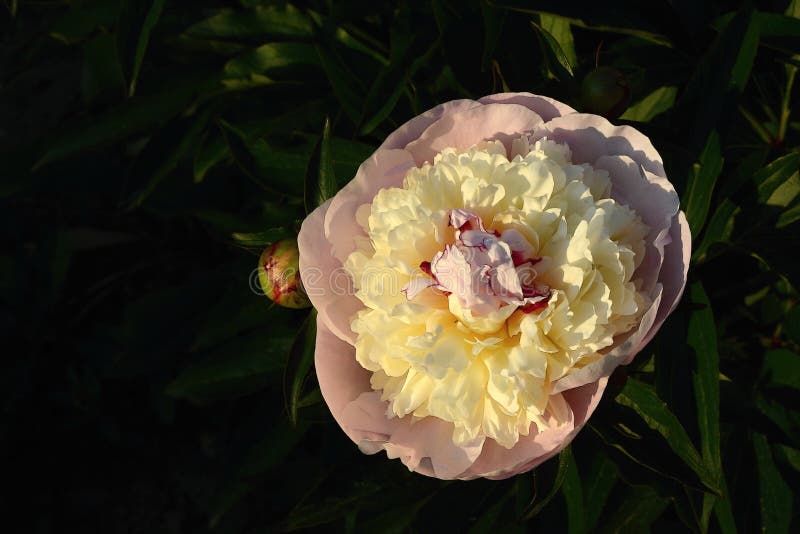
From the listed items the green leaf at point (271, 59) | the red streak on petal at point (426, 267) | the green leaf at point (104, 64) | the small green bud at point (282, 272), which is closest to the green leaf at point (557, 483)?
the red streak on petal at point (426, 267)

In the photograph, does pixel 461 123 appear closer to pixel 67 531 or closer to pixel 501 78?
pixel 501 78

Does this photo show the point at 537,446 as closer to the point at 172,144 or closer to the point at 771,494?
the point at 771,494

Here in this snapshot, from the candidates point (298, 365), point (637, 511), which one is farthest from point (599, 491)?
point (298, 365)

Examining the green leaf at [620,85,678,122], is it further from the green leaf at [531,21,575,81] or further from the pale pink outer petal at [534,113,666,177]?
the pale pink outer petal at [534,113,666,177]

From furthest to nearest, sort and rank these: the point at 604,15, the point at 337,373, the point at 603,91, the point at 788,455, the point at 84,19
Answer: the point at 84,19, the point at 788,455, the point at 604,15, the point at 603,91, the point at 337,373

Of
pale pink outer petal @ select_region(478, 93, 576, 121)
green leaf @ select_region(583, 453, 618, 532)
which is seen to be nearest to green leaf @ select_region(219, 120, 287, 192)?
pale pink outer petal @ select_region(478, 93, 576, 121)

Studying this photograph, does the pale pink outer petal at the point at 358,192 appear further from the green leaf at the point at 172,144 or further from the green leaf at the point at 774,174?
the green leaf at the point at 172,144
